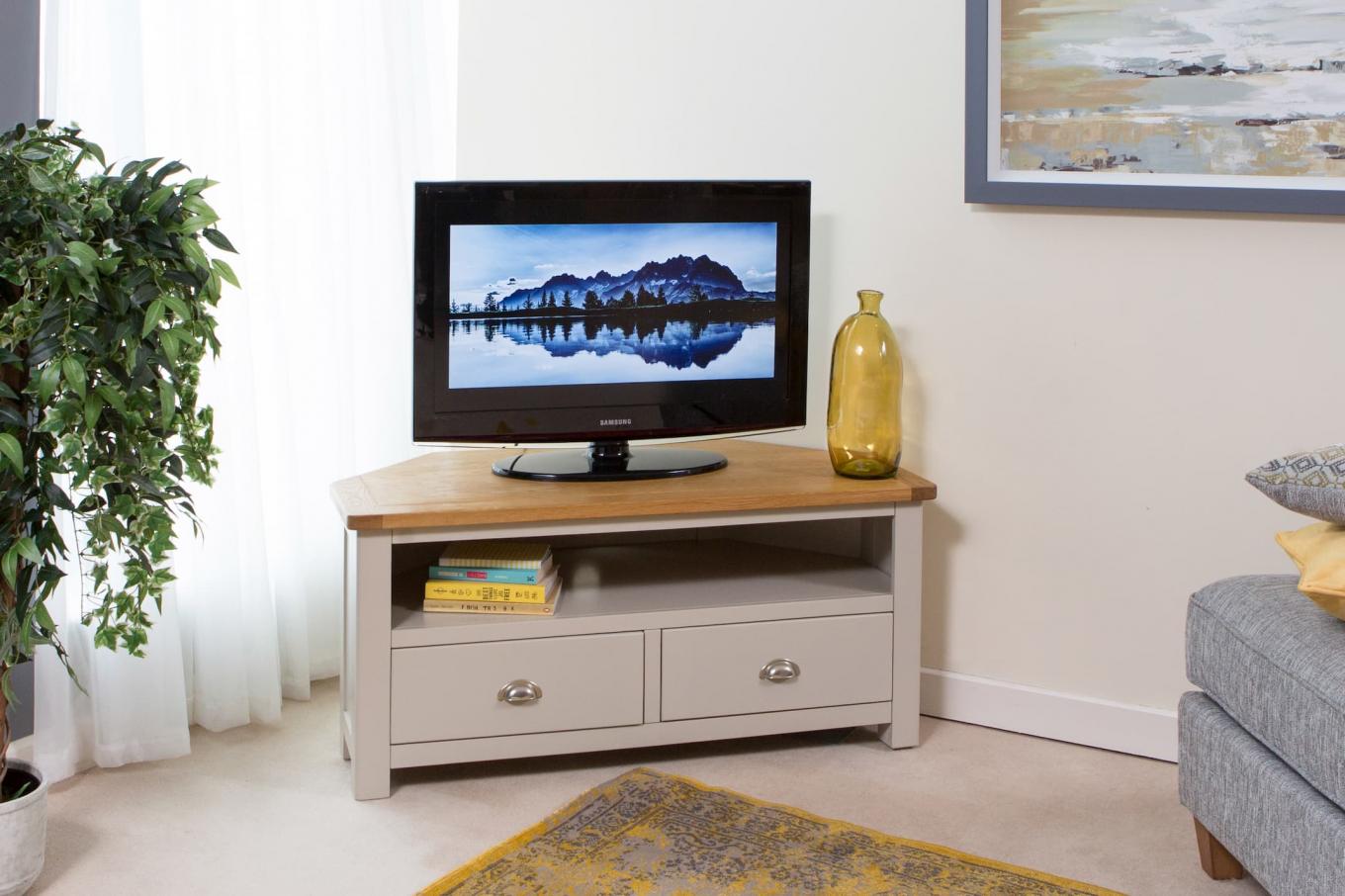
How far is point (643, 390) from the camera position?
275 centimetres

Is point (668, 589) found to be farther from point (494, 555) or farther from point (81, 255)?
point (81, 255)

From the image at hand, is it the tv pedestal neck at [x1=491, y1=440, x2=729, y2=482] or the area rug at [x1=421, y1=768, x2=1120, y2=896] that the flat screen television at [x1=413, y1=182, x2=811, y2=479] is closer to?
the tv pedestal neck at [x1=491, y1=440, x2=729, y2=482]

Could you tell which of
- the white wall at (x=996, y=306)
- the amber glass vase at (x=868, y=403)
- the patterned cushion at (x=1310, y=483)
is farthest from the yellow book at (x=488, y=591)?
the patterned cushion at (x=1310, y=483)

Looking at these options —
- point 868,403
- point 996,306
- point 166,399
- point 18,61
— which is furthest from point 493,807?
point 18,61

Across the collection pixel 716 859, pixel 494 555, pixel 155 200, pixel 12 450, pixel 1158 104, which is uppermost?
pixel 1158 104

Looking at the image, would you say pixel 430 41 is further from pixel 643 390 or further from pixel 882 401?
pixel 882 401

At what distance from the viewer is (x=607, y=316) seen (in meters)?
2.72

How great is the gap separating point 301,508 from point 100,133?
0.92m

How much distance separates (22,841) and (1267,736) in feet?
6.02

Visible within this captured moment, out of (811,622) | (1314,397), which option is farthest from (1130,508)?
(811,622)

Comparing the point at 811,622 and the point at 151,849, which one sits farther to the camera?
the point at 811,622

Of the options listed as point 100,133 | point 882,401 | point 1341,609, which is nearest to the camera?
point 1341,609

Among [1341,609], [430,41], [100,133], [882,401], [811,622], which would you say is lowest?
[811,622]

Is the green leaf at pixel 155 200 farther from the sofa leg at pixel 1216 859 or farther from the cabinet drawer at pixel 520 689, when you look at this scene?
the sofa leg at pixel 1216 859
